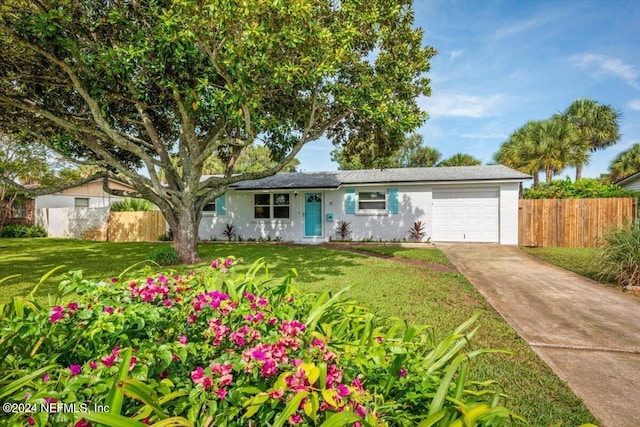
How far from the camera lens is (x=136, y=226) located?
1808cm

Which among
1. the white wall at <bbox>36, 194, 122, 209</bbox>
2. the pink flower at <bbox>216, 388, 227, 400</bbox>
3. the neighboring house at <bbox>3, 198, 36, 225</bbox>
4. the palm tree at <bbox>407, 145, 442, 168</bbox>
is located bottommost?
the pink flower at <bbox>216, 388, 227, 400</bbox>

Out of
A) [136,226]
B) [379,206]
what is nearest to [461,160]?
[379,206]

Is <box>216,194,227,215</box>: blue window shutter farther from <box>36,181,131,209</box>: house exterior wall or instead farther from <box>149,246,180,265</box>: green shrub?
<box>36,181,131,209</box>: house exterior wall

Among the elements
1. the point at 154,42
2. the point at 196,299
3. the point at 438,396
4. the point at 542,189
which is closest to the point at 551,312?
the point at 438,396

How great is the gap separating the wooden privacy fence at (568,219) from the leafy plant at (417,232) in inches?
157

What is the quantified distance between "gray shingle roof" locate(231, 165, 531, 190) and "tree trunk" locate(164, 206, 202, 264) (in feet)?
16.0

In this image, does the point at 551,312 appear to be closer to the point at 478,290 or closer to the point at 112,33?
the point at 478,290

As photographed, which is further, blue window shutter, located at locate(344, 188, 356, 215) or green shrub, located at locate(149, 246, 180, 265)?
blue window shutter, located at locate(344, 188, 356, 215)

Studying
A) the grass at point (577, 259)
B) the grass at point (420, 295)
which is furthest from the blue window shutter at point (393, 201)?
the grass at point (577, 259)

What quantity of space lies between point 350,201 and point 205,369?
48.4 ft

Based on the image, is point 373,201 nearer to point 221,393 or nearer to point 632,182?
point 221,393

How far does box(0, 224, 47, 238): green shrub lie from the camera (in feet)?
63.8

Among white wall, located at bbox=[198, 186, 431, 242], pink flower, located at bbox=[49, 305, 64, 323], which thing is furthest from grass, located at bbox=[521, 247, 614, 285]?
pink flower, located at bbox=[49, 305, 64, 323]

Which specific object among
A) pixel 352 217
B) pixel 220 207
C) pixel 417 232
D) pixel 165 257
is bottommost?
pixel 165 257
